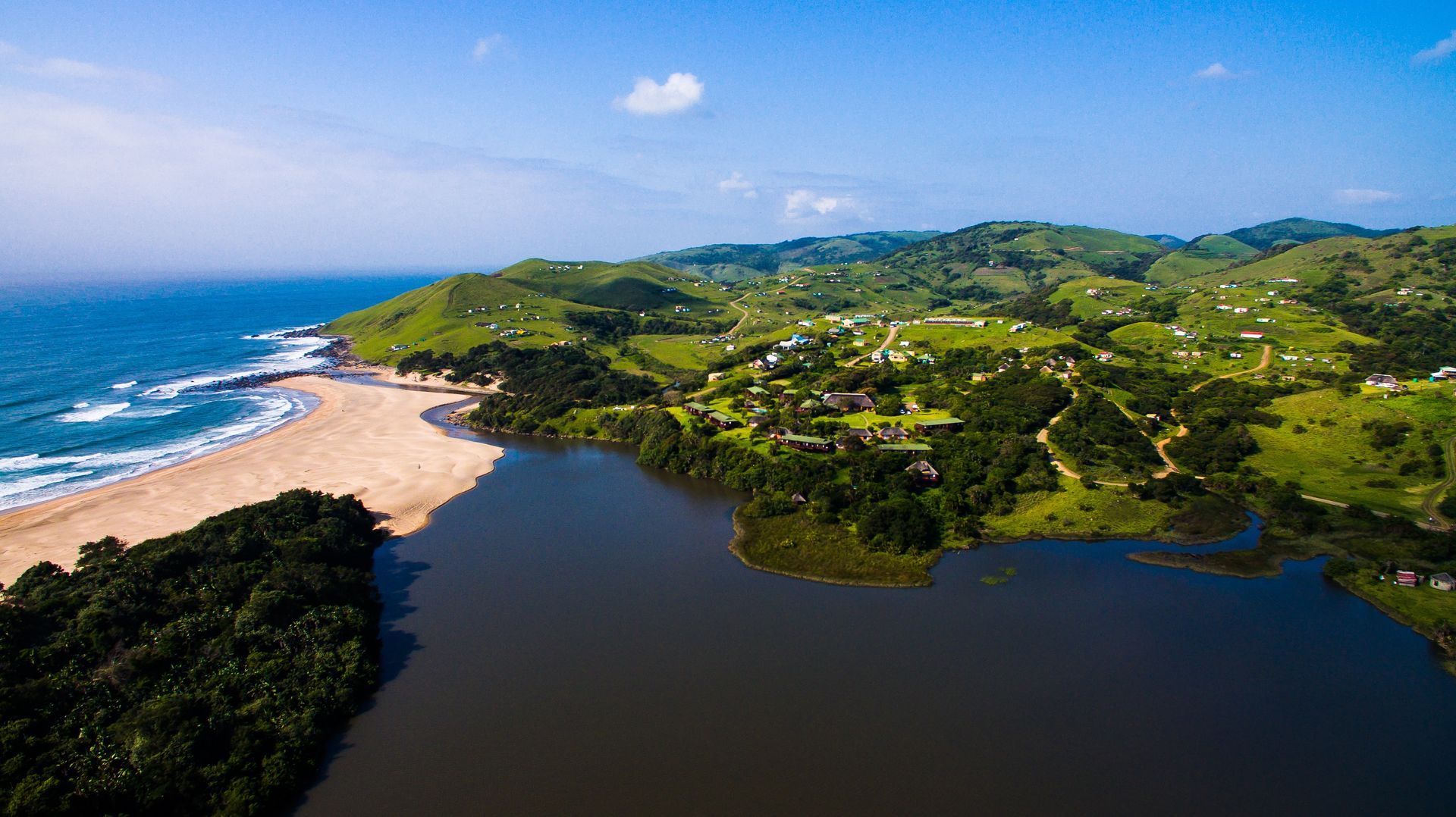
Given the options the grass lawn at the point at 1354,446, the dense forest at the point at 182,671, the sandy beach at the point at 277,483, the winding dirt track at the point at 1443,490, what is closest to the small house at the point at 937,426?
the grass lawn at the point at 1354,446

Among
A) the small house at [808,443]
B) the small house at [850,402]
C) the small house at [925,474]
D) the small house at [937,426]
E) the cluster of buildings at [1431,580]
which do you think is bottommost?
the cluster of buildings at [1431,580]

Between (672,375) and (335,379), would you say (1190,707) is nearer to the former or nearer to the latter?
(672,375)

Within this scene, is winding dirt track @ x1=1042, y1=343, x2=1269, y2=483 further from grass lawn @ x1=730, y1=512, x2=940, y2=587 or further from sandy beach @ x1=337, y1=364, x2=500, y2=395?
sandy beach @ x1=337, y1=364, x2=500, y2=395

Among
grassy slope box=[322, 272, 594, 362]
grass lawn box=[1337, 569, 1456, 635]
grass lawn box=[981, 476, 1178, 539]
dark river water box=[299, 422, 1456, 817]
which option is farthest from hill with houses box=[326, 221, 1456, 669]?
dark river water box=[299, 422, 1456, 817]

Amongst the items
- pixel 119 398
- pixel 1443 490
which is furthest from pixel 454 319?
pixel 1443 490

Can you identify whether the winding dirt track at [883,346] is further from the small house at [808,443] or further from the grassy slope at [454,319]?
the grassy slope at [454,319]

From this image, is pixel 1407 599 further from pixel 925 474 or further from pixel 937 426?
pixel 937 426

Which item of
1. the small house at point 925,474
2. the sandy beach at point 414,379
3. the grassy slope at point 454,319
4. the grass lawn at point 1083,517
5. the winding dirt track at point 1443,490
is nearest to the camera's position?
the winding dirt track at point 1443,490
